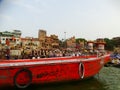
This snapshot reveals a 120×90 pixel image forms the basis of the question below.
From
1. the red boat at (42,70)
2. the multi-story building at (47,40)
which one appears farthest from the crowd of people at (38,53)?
the multi-story building at (47,40)

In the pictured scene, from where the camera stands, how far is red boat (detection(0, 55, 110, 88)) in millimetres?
12516

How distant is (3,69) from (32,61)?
1.71m

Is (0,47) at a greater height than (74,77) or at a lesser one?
greater

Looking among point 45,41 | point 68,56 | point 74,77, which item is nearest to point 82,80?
point 74,77

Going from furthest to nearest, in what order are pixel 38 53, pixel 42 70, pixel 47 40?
pixel 47 40 → pixel 38 53 → pixel 42 70

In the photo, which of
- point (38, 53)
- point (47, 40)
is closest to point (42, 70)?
point (38, 53)

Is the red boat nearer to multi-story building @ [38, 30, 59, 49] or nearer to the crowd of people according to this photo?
the crowd of people

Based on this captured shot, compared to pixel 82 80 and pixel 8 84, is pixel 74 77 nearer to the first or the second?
pixel 82 80

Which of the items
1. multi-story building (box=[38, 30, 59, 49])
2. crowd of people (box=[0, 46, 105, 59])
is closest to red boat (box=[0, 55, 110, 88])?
crowd of people (box=[0, 46, 105, 59])

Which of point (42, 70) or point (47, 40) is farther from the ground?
point (47, 40)

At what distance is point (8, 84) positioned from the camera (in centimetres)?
1259

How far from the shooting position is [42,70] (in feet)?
44.9

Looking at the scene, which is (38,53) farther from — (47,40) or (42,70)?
(47,40)

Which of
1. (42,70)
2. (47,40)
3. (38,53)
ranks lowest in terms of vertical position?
(42,70)
